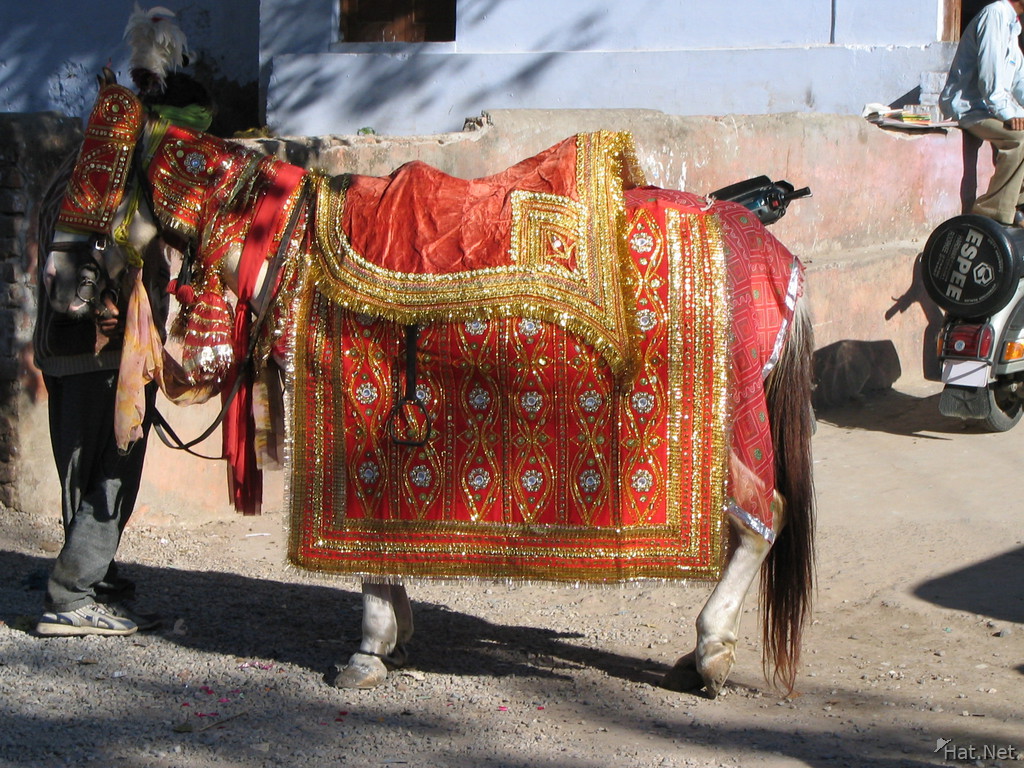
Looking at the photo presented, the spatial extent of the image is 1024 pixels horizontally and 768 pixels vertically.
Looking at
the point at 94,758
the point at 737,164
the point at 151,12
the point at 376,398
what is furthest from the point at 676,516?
the point at 737,164

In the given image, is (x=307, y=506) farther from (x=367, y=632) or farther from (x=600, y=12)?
(x=600, y=12)

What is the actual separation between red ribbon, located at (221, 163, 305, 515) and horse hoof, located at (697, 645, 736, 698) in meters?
1.42

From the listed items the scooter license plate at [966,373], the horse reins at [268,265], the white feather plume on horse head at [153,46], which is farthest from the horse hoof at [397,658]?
the scooter license plate at [966,373]

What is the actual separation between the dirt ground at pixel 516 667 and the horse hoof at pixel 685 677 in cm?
4

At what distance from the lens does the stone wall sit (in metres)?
5.21

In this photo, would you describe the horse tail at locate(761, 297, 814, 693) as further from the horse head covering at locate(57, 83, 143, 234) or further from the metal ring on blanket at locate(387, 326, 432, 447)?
the horse head covering at locate(57, 83, 143, 234)

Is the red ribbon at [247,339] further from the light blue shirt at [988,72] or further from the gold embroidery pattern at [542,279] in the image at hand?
the light blue shirt at [988,72]

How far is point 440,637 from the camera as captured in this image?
4336 mm

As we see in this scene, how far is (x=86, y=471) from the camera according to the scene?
13.6 ft

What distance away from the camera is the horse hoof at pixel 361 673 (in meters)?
3.75

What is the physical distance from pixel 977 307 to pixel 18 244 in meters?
4.75

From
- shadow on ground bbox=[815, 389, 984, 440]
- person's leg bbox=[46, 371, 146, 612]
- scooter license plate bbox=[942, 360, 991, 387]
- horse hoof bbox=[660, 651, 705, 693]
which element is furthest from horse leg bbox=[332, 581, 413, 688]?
shadow on ground bbox=[815, 389, 984, 440]

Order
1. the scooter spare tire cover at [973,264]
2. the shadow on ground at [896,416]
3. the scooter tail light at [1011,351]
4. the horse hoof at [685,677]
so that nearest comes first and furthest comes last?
the horse hoof at [685,677], the scooter spare tire cover at [973,264], the scooter tail light at [1011,351], the shadow on ground at [896,416]

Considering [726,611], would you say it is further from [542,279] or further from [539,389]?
[542,279]
